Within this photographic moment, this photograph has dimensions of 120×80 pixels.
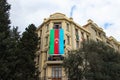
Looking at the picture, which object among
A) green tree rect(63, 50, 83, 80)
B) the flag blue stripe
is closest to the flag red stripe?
the flag blue stripe

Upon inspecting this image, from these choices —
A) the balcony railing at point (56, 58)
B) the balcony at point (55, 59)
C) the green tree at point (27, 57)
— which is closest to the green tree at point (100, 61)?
the green tree at point (27, 57)

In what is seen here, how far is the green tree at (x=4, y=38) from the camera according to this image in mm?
28594

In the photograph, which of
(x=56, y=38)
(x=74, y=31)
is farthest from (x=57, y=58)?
(x=74, y=31)

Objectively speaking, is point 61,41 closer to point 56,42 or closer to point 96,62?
point 56,42

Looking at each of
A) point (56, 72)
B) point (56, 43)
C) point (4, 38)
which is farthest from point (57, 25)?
point (4, 38)

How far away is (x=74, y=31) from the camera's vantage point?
4906 cm

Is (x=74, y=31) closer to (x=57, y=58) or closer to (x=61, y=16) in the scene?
(x=61, y=16)

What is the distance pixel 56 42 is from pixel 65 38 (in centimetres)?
237

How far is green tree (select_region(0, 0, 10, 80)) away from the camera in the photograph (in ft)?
93.8

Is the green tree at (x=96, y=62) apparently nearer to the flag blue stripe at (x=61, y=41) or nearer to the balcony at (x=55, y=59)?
the balcony at (x=55, y=59)

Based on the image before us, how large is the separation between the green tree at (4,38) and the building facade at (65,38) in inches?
503

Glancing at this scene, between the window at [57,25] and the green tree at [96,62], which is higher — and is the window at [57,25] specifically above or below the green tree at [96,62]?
above

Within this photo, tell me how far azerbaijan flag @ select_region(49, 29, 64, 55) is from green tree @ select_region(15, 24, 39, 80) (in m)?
7.84

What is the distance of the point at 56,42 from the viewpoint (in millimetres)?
44438
